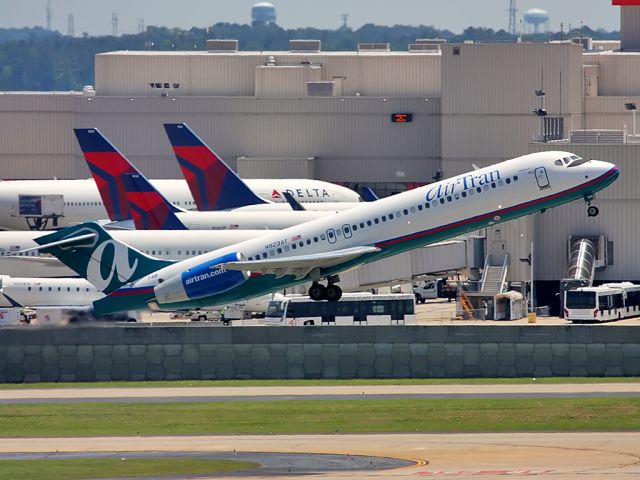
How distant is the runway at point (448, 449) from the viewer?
213 feet

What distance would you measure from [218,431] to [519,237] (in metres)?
54.1

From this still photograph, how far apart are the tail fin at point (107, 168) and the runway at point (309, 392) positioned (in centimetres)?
5139

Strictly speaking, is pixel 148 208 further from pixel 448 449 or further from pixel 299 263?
pixel 448 449

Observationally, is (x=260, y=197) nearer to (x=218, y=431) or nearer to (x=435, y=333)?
(x=435, y=333)

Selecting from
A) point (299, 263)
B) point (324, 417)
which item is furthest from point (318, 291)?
point (324, 417)

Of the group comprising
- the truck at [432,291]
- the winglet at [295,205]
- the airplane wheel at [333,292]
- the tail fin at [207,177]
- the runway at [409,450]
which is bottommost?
the truck at [432,291]

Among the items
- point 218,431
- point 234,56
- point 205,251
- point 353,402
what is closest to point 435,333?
point 353,402

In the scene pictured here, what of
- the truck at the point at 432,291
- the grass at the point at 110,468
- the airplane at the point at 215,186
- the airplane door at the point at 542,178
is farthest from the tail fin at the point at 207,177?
the grass at the point at 110,468

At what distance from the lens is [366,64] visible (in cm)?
17850

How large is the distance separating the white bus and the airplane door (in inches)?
954

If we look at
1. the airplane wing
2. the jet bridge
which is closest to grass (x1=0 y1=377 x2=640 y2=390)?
the airplane wing

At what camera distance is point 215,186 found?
146 metres

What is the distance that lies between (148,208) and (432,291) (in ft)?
79.6

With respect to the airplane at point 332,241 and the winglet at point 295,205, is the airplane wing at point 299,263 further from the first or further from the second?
the winglet at point 295,205
